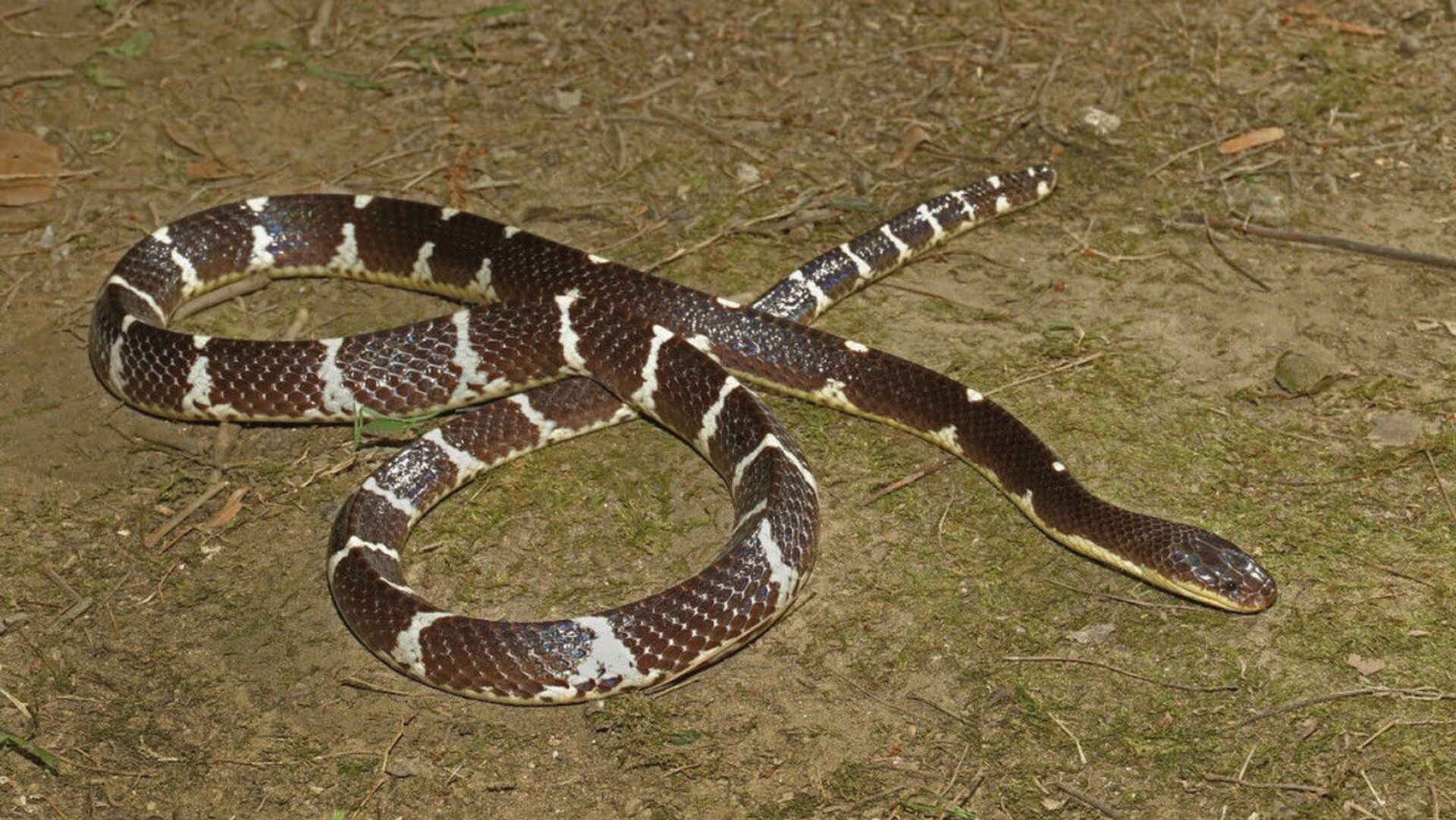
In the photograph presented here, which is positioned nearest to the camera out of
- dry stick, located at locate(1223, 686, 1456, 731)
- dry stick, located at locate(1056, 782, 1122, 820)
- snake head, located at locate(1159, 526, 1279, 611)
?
dry stick, located at locate(1056, 782, 1122, 820)

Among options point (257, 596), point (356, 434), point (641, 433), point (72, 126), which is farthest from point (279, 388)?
point (72, 126)

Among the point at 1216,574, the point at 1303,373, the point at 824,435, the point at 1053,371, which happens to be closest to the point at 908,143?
the point at 1053,371

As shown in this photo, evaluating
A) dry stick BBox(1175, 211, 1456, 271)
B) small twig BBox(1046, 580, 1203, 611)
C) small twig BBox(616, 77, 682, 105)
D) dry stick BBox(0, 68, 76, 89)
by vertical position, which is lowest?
small twig BBox(1046, 580, 1203, 611)

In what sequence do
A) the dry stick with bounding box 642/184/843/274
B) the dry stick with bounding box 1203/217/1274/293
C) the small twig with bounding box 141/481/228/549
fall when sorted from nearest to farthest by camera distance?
the small twig with bounding box 141/481/228/549 → the dry stick with bounding box 1203/217/1274/293 → the dry stick with bounding box 642/184/843/274

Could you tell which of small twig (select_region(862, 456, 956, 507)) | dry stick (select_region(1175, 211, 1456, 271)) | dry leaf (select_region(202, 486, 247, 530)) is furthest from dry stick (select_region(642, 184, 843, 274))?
dry leaf (select_region(202, 486, 247, 530))

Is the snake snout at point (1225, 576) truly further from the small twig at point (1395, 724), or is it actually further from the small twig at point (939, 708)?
the small twig at point (939, 708)

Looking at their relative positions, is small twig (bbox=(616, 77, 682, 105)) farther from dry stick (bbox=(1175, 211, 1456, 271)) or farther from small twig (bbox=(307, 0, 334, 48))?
dry stick (bbox=(1175, 211, 1456, 271))
